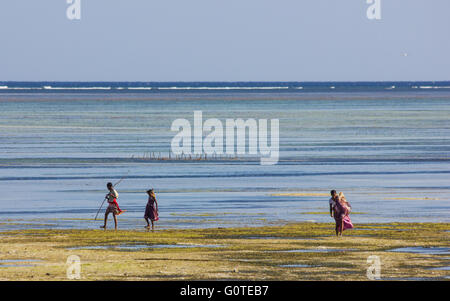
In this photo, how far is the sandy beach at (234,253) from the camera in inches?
748

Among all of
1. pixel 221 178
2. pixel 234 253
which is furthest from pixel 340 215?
pixel 221 178

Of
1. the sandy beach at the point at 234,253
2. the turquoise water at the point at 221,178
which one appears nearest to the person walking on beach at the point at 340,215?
the sandy beach at the point at 234,253

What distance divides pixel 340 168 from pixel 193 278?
2700 centimetres

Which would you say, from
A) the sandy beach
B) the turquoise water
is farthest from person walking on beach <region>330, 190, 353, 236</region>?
the turquoise water

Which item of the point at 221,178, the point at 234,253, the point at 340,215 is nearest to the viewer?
the point at 234,253

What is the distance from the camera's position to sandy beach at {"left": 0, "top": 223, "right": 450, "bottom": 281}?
19000mm

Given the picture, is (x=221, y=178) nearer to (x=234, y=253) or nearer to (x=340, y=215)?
(x=340, y=215)

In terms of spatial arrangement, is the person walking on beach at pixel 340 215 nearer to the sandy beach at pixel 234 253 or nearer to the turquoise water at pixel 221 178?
the sandy beach at pixel 234 253

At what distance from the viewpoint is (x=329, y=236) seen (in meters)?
24.3

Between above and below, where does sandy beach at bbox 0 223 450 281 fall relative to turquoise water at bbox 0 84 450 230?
below

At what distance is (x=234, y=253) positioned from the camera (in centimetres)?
2167

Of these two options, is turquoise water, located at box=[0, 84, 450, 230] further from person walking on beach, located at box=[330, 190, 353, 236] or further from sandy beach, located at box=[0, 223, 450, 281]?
person walking on beach, located at box=[330, 190, 353, 236]
